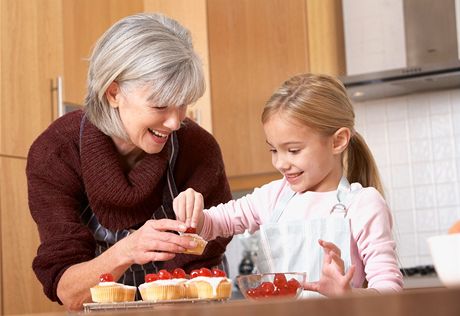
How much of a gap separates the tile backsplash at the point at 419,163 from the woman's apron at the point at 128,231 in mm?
1575

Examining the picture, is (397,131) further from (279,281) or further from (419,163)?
(279,281)

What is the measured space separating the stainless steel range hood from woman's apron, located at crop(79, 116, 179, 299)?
1454 mm

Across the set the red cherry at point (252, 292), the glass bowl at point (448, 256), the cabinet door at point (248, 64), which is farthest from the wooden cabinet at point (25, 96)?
the glass bowl at point (448, 256)

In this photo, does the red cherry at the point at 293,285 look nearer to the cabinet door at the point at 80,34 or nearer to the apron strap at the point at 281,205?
the apron strap at the point at 281,205

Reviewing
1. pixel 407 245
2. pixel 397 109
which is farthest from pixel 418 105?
pixel 407 245

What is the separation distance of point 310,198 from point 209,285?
0.44 meters

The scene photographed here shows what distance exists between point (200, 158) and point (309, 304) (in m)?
1.52

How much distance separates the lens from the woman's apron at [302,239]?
1.54m

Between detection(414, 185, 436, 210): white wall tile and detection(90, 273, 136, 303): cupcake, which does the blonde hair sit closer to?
detection(90, 273, 136, 303): cupcake

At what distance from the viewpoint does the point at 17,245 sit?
281 centimetres

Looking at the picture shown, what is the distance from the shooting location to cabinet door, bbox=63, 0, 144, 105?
312 centimetres

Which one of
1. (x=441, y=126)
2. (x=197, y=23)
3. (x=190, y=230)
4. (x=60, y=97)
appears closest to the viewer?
(x=190, y=230)

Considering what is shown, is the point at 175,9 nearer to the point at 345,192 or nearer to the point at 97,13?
the point at 97,13

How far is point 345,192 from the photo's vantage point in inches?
62.5
